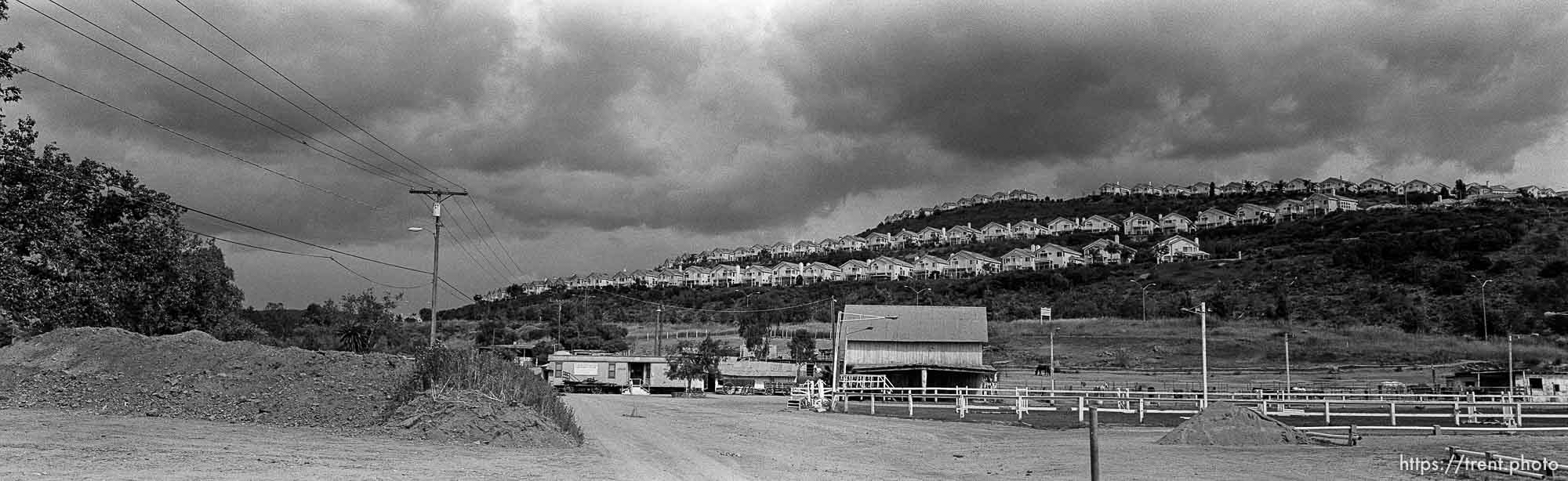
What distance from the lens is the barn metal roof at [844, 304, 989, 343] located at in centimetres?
5872

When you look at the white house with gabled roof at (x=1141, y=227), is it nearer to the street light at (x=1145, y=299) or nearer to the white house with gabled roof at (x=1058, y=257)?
the white house with gabled roof at (x=1058, y=257)

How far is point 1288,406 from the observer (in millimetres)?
39500

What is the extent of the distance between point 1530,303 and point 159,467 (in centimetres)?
11887

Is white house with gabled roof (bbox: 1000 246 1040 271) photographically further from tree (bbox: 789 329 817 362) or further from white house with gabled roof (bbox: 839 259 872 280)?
tree (bbox: 789 329 817 362)

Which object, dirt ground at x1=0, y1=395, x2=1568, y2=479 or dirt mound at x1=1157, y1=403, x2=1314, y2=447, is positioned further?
dirt mound at x1=1157, y1=403, x2=1314, y2=447

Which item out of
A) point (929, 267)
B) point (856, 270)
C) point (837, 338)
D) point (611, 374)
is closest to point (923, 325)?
point (837, 338)

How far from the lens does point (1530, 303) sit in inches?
3920

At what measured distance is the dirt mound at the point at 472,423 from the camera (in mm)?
17812

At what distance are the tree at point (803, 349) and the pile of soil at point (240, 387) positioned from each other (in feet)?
211

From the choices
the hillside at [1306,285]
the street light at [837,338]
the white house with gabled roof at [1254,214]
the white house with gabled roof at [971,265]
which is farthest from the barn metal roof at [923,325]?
the white house with gabled roof at [1254,214]

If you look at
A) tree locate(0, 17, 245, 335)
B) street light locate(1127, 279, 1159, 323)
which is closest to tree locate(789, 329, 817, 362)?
street light locate(1127, 279, 1159, 323)

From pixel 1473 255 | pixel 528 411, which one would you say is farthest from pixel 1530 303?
pixel 528 411

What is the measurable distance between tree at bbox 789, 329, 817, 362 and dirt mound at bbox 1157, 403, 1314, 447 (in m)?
62.9

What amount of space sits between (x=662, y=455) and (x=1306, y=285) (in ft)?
391
